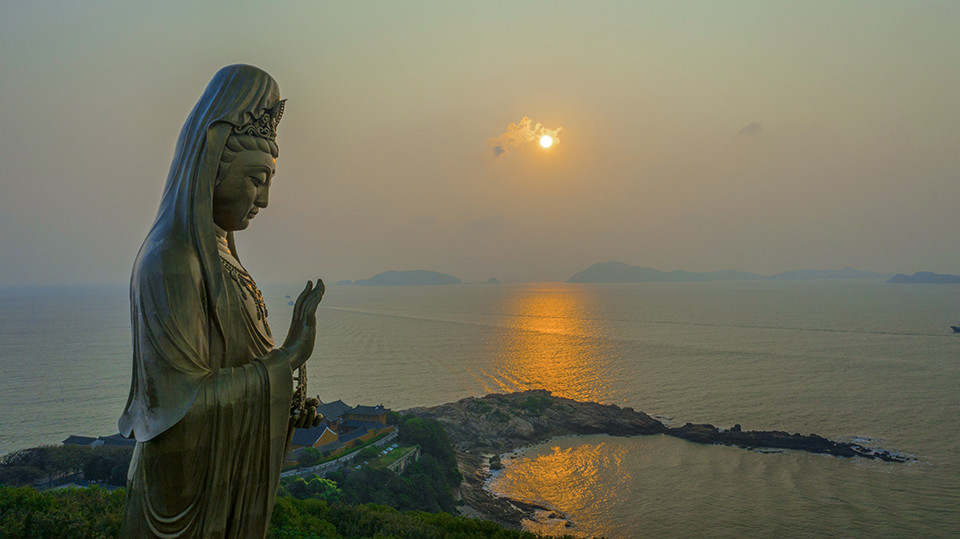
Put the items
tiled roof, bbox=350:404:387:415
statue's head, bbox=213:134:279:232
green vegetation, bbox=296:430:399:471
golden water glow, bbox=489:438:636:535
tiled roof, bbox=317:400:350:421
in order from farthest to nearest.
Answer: tiled roof, bbox=317:400:350:421 → tiled roof, bbox=350:404:387:415 → golden water glow, bbox=489:438:636:535 → green vegetation, bbox=296:430:399:471 → statue's head, bbox=213:134:279:232

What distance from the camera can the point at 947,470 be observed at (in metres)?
26.7

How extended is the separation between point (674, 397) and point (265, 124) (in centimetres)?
4144

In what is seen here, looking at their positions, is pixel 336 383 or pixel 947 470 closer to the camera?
pixel 947 470

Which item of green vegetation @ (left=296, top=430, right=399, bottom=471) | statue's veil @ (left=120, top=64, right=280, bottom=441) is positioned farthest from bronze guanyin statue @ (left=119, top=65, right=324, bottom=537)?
green vegetation @ (left=296, top=430, right=399, bottom=471)

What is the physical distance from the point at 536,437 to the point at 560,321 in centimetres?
5726

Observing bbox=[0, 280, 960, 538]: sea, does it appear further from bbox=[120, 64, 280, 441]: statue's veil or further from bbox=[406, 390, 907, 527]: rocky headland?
bbox=[120, 64, 280, 441]: statue's veil

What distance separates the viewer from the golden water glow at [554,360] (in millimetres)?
44312

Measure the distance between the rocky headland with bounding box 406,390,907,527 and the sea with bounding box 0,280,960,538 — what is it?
3.03ft

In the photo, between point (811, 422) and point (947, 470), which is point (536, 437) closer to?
point (811, 422)

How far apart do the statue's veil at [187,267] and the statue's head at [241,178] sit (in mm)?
77

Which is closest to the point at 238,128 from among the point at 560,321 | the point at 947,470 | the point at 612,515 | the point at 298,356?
the point at 298,356

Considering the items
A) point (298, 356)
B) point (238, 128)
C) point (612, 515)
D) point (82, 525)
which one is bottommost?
point (612, 515)

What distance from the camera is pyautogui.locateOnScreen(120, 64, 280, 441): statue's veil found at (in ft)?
8.46

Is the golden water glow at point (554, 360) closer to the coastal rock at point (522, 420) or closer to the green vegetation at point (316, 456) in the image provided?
the coastal rock at point (522, 420)
